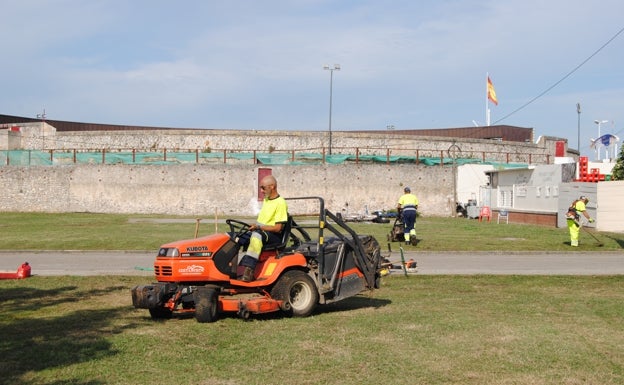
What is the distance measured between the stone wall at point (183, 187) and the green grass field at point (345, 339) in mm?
33451

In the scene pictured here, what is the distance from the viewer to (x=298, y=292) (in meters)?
9.92

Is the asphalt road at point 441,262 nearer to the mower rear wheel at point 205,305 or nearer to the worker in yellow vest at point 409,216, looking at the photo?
the worker in yellow vest at point 409,216

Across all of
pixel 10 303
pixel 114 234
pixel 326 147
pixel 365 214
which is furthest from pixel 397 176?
pixel 10 303

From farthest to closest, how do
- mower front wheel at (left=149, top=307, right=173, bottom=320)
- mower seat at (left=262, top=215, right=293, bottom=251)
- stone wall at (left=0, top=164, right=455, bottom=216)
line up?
stone wall at (left=0, top=164, right=455, bottom=216) < mower seat at (left=262, top=215, right=293, bottom=251) < mower front wheel at (left=149, top=307, right=173, bottom=320)

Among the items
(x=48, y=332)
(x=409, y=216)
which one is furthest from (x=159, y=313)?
(x=409, y=216)

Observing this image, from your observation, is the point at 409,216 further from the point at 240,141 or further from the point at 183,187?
the point at 240,141

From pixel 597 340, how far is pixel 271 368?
3.80m

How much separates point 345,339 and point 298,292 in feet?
6.04

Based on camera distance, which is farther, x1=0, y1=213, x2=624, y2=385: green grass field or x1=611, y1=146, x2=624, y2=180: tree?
x1=611, y1=146, x2=624, y2=180: tree

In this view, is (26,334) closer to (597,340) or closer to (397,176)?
(597,340)

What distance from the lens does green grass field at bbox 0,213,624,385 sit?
6.61m

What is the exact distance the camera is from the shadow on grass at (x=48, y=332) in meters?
6.99

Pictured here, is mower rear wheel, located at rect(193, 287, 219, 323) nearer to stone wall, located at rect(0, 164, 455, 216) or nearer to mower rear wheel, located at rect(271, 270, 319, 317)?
mower rear wheel, located at rect(271, 270, 319, 317)

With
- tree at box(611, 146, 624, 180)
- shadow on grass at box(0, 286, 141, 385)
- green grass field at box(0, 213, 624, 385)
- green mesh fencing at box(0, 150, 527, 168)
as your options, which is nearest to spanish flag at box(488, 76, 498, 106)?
green mesh fencing at box(0, 150, 527, 168)
